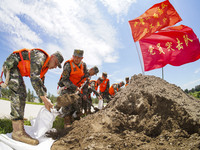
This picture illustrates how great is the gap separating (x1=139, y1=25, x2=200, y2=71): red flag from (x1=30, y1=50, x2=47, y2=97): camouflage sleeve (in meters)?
3.86

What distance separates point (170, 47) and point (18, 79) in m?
5.31

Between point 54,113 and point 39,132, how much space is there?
435mm

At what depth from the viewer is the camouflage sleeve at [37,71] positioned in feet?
7.33

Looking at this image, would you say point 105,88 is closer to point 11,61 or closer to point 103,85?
point 103,85

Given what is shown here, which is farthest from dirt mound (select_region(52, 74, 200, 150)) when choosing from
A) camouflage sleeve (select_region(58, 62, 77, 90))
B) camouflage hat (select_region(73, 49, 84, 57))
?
camouflage hat (select_region(73, 49, 84, 57))

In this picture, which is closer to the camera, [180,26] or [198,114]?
[198,114]

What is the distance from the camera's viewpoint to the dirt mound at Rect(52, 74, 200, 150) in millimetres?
1788

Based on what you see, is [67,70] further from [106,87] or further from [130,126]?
[106,87]

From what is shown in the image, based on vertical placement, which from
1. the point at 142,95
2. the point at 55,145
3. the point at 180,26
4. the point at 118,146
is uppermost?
the point at 180,26

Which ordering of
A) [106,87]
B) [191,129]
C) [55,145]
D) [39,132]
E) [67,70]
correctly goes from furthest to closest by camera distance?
1. [106,87]
2. [67,70]
3. [39,132]
4. [55,145]
5. [191,129]

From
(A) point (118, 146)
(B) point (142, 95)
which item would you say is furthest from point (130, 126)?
(B) point (142, 95)

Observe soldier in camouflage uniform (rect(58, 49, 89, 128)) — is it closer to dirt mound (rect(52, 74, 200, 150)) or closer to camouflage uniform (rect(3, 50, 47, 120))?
camouflage uniform (rect(3, 50, 47, 120))

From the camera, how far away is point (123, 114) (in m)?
2.28

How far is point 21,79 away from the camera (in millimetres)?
2553
